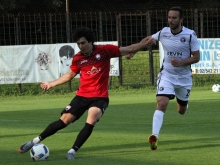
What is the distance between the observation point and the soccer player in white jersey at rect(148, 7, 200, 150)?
10414mm

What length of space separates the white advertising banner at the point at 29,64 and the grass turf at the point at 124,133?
5.93 ft

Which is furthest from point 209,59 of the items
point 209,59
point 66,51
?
point 66,51

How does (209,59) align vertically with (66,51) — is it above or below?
below

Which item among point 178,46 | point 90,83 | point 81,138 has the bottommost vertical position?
point 81,138

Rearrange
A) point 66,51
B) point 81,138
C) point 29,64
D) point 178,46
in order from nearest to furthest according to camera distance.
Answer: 1. point 81,138
2. point 178,46
3. point 29,64
4. point 66,51

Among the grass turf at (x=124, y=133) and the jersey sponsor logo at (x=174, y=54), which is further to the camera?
the jersey sponsor logo at (x=174, y=54)

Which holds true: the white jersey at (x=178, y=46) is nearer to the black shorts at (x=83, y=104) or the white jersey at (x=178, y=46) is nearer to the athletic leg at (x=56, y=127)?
the black shorts at (x=83, y=104)

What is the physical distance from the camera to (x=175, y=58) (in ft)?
34.8

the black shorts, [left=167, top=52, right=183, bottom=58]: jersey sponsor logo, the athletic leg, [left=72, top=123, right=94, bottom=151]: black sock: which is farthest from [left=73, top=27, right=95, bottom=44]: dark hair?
[left=167, top=52, right=183, bottom=58]: jersey sponsor logo

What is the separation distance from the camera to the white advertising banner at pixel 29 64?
21891 mm

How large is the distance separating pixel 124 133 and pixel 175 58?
2178 mm

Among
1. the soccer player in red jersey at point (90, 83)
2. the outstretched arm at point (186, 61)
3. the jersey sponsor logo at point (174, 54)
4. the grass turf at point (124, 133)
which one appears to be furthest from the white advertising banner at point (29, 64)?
the soccer player in red jersey at point (90, 83)

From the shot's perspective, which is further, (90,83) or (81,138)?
(90,83)

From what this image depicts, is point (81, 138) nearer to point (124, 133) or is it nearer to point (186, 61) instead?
point (186, 61)
